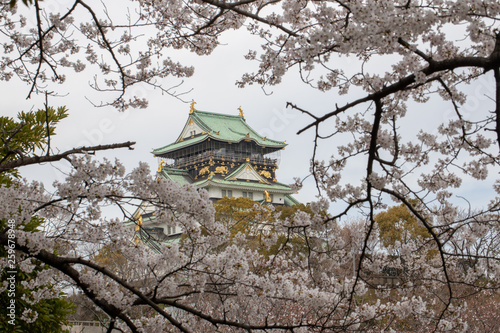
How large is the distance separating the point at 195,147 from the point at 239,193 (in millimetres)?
5217

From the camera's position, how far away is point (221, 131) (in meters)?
40.1

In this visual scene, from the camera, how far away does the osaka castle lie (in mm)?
37531

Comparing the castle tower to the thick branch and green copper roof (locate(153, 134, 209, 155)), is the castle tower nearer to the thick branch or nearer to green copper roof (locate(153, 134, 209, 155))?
green copper roof (locate(153, 134, 209, 155))

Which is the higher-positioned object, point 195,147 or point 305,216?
point 195,147

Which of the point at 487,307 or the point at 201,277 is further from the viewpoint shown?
the point at 487,307

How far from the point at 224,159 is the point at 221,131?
2.52 m

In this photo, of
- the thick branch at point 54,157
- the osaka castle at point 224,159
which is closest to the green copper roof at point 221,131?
the osaka castle at point 224,159

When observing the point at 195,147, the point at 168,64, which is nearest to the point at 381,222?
the point at 195,147

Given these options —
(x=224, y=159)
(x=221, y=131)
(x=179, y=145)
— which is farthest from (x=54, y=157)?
(x=179, y=145)

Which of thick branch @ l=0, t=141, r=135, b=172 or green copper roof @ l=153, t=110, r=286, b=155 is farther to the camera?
green copper roof @ l=153, t=110, r=286, b=155

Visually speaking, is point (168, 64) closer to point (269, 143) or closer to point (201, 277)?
point (201, 277)

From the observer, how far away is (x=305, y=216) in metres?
4.34

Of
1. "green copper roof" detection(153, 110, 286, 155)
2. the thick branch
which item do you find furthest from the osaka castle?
the thick branch

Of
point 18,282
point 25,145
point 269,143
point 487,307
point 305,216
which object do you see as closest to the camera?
point 305,216
